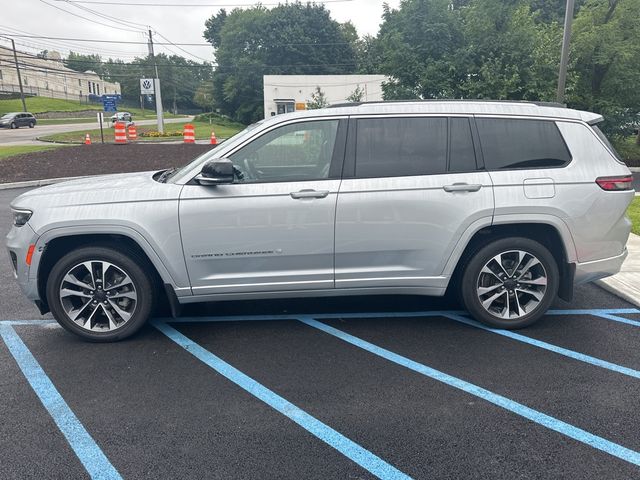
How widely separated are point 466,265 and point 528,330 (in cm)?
82

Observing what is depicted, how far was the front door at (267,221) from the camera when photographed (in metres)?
4.14

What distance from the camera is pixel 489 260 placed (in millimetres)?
4402

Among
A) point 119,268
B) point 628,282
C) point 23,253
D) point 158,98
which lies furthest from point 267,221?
point 158,98

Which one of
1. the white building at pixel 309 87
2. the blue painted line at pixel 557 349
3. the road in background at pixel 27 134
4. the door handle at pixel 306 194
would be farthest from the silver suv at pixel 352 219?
the white building at pixel 309 87

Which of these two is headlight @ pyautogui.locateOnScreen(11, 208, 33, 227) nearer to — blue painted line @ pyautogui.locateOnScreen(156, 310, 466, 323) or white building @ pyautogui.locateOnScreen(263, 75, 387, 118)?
blue painted line @ pyautogui.locateOnScreen(156, 310, 466, 323)

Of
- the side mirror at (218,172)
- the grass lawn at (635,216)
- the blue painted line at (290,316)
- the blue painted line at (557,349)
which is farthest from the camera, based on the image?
the grass lawn at (635,216)

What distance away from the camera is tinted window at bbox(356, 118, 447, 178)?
4.31 m

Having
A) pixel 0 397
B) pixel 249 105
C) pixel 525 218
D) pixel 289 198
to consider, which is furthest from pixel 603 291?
pixel 249 105

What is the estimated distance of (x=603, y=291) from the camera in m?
5.66

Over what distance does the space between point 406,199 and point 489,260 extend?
0.91 meters

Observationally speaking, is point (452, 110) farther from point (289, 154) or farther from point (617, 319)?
point (617, 319)

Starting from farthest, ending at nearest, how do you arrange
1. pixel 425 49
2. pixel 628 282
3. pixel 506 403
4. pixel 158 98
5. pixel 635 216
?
pixel 158 98
pixel 425 49
pixel 635 216
pixel 628 282
pixel 506 403

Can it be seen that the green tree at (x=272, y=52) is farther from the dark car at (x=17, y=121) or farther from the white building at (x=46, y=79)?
the white building at (x=46, y=79)

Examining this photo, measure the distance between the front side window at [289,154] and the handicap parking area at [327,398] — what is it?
1370 millimetres
